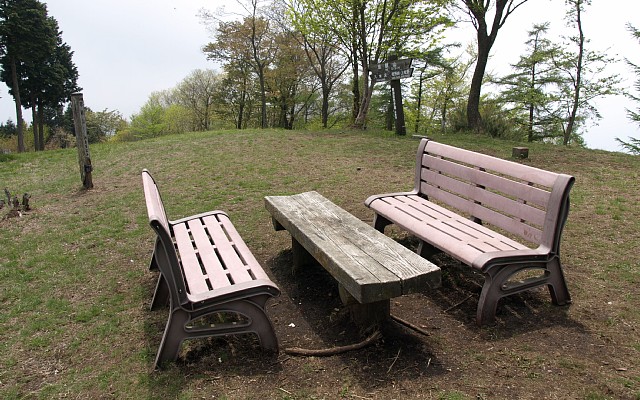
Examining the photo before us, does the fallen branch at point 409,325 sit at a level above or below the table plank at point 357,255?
below

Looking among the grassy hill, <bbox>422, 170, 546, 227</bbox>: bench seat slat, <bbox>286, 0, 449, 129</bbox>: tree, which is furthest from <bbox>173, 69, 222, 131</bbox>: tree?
<bbox>422, 170, 546, 227</bbox>: bench seat slat

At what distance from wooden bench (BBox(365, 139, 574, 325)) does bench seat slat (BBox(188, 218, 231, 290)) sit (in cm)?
155

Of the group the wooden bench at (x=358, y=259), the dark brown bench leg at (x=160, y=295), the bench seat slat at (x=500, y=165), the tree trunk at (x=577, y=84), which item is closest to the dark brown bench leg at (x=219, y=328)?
the wooden bench at (x=358, y=259)

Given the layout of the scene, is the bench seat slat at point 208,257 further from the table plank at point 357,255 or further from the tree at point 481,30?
the tree at point 481,30

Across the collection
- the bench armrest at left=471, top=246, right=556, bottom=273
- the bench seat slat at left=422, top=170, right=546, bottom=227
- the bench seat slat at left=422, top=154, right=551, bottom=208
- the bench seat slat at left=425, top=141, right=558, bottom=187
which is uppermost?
the bench seat slat at left=425, top=141, right=558, bottom=187

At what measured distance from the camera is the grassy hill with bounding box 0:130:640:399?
2.40 m

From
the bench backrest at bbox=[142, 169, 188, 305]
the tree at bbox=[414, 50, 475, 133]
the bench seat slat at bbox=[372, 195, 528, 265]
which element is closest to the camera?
the bench backrest at bbox=[142, 169, 188, 305]

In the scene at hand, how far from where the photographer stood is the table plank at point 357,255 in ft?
7.87

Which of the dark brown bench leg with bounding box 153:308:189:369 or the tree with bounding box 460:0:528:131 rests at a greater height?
the tree with bounding box 460:0:528:131

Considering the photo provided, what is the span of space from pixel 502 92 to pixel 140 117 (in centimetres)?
3253

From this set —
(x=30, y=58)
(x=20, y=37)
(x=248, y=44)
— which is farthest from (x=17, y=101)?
(x=248, y=44)

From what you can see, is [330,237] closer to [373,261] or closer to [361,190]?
[373,261]

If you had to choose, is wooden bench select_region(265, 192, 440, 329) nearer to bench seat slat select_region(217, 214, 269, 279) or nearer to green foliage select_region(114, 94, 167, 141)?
bench seat slat select_region(217, 214, 269, 279)

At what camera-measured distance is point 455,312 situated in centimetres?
320
